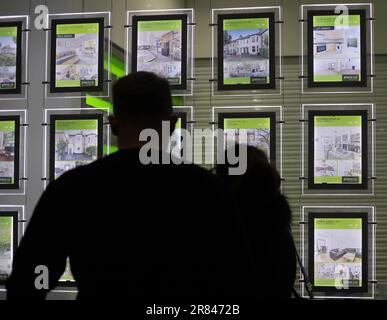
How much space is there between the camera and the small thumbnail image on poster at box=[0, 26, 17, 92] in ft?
13.3

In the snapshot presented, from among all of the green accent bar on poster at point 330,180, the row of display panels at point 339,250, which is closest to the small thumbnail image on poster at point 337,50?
the green accent bar on poster at point 330,180

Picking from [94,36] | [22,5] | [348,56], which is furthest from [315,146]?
[22,5]

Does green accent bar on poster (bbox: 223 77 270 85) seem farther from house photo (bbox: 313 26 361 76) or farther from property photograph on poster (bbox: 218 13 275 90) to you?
house photo (bbox: 313 26 361 76)

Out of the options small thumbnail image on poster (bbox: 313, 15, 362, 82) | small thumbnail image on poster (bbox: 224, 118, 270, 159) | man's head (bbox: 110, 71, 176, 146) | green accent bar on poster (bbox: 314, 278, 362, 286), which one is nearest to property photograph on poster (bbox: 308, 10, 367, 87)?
small thumbnail image on poster (bbox: 313, 15, 362, 82)

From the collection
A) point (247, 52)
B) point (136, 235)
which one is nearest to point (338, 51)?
point (247, 52)

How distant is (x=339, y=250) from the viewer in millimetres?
3648

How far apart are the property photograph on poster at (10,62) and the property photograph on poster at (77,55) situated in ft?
0.84

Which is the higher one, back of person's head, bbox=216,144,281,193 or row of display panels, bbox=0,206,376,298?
back of person's head, bbox=216,144,281,193

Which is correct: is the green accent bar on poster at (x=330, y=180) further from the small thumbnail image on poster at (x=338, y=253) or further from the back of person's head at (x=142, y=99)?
the back of person's head at (x=142, y=99)

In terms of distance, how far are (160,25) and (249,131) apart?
2.88ft

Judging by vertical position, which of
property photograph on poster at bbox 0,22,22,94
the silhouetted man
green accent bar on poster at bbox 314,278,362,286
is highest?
property photograph on poster at bbox 0,22,22,94

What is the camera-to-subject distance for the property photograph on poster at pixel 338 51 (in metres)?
3.69

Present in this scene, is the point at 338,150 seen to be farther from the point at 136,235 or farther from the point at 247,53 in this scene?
the point at 136,235

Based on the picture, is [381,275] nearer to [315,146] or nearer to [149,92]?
[315,146]
